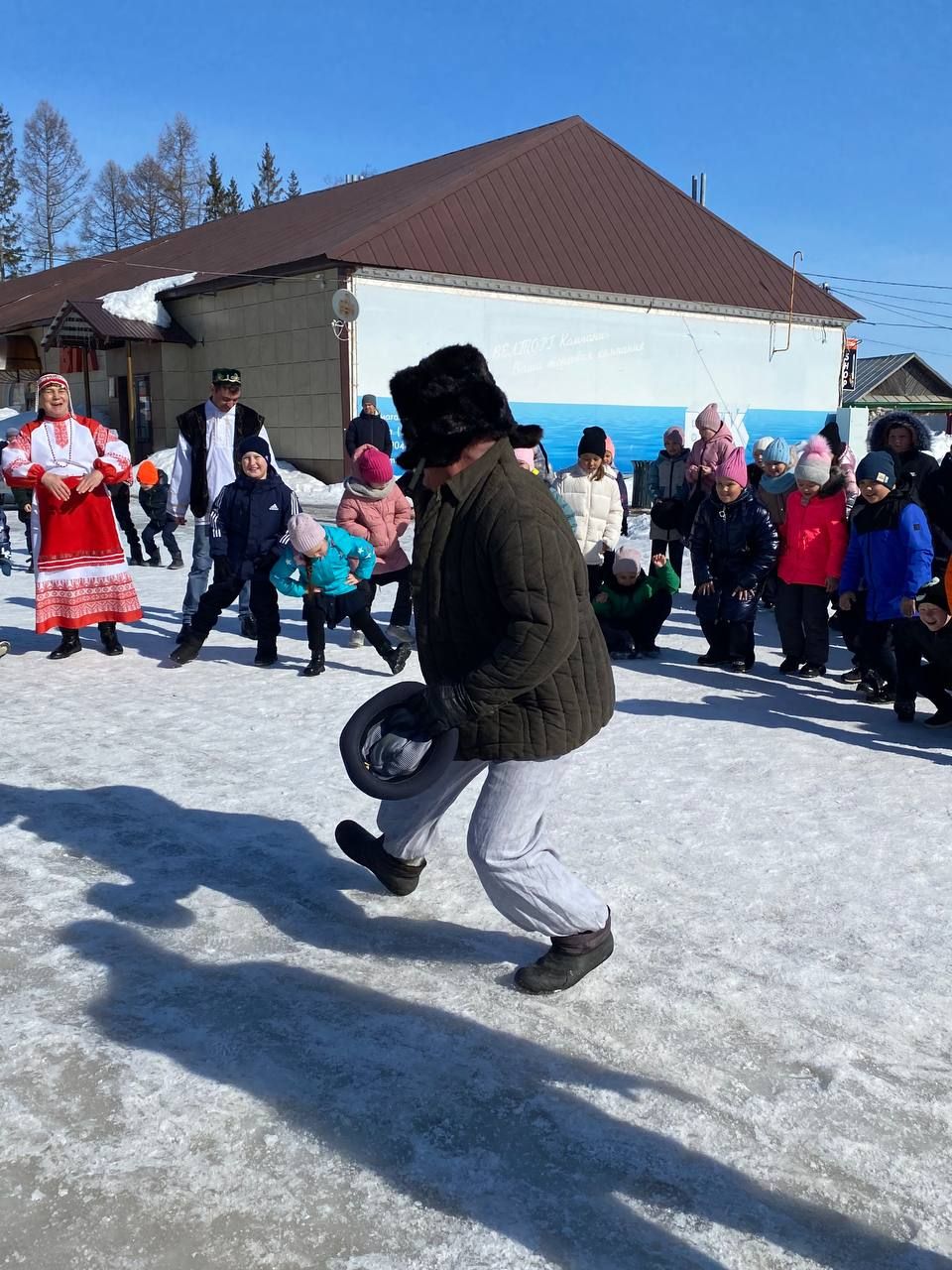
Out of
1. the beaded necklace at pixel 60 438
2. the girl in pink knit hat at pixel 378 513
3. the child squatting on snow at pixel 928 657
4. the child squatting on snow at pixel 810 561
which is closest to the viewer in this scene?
the child squatting on snow at pixel 928 657

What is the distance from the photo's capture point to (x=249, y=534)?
6957 mm

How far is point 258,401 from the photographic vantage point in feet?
71.7

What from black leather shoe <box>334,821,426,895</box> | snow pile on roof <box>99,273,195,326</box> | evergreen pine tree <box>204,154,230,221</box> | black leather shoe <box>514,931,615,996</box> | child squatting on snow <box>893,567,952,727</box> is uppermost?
evergreen pine tree <box>204,154,230,221</box>

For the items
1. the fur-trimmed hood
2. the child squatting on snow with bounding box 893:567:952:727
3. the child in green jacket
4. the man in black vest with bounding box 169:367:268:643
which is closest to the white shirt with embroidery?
the man in black vest with bounding box 169:367:268:643

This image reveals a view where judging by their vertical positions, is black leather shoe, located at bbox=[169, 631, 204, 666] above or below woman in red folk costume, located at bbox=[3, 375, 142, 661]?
below

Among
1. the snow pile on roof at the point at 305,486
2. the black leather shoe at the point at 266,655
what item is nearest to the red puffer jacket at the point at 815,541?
the black leather shoe at the point at 266,655

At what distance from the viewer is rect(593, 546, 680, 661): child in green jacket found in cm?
762

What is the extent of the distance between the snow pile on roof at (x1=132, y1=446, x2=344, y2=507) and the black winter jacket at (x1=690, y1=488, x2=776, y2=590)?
11573 mm

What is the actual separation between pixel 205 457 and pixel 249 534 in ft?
3.15

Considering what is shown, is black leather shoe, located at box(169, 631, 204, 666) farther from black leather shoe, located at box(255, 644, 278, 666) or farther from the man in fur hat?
the man in fur hat

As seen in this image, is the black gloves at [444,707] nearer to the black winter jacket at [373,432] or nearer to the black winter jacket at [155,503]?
the black winter jacket at [373,432]

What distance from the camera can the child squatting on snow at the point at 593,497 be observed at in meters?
7.31

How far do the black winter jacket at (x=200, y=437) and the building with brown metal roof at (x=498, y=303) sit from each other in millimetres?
12302

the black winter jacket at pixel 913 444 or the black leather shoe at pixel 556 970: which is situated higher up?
the black winter jacket at pixel 913 444
